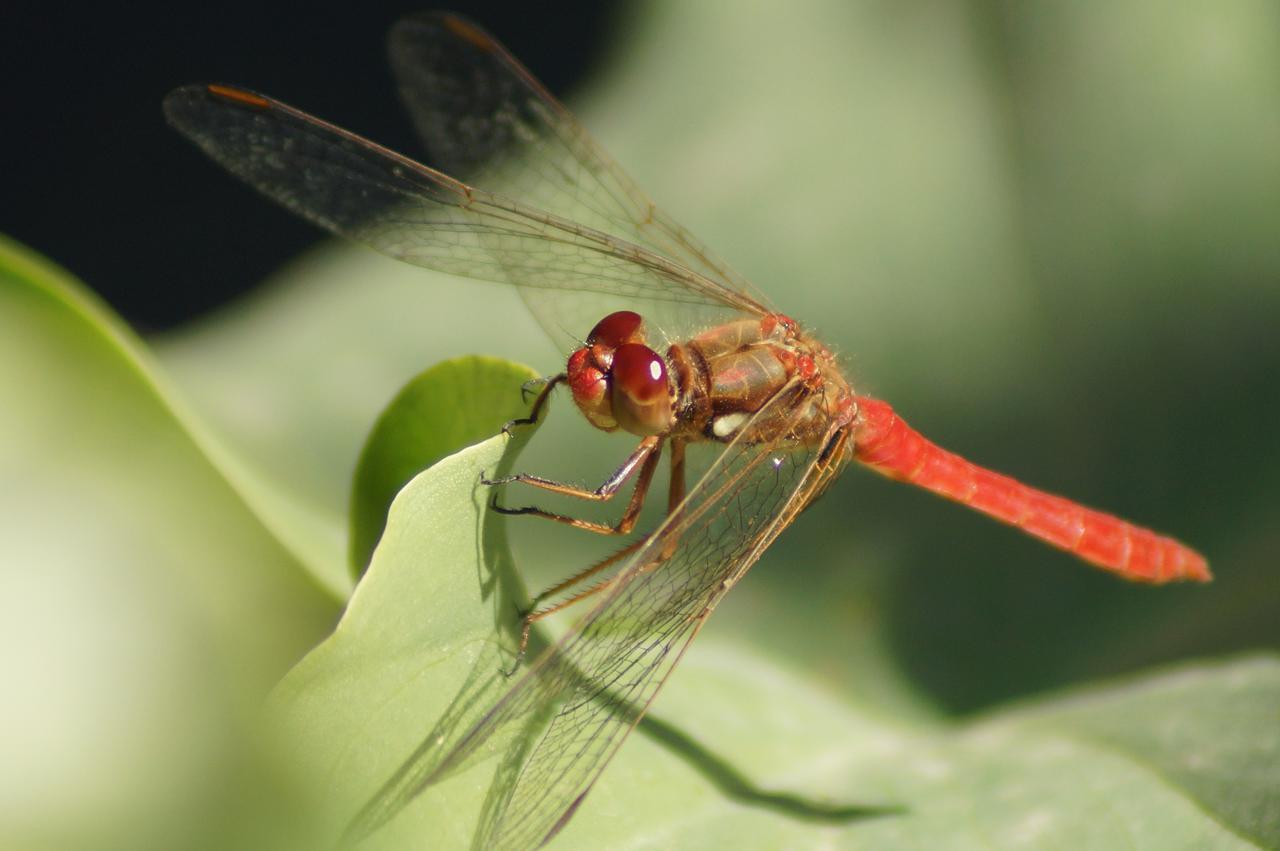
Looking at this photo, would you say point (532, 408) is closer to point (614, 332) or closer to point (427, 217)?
point (614, 332)

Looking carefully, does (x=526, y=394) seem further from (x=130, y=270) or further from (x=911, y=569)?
(x=130, y=270)

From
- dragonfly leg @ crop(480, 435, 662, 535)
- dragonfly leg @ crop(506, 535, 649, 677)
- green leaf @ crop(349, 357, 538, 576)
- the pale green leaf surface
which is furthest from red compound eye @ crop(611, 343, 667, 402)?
the pale green leaf surface

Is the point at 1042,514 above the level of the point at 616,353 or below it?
below

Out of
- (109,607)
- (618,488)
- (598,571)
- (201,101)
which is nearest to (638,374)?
(618,488)

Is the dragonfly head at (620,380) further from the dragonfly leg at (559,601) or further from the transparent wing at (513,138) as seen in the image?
the transparent wing at (513,138)

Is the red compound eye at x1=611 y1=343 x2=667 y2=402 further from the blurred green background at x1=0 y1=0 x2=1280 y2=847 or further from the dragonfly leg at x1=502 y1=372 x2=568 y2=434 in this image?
the blurred green background at x1=0 y1=0 x2=1280 y2=847

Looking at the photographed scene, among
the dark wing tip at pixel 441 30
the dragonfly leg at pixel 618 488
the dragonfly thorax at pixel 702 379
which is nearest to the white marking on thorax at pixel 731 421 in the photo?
the dragonfly thorax at pixel 702 379

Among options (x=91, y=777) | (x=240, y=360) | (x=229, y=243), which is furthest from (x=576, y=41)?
(x=91, y=777)
